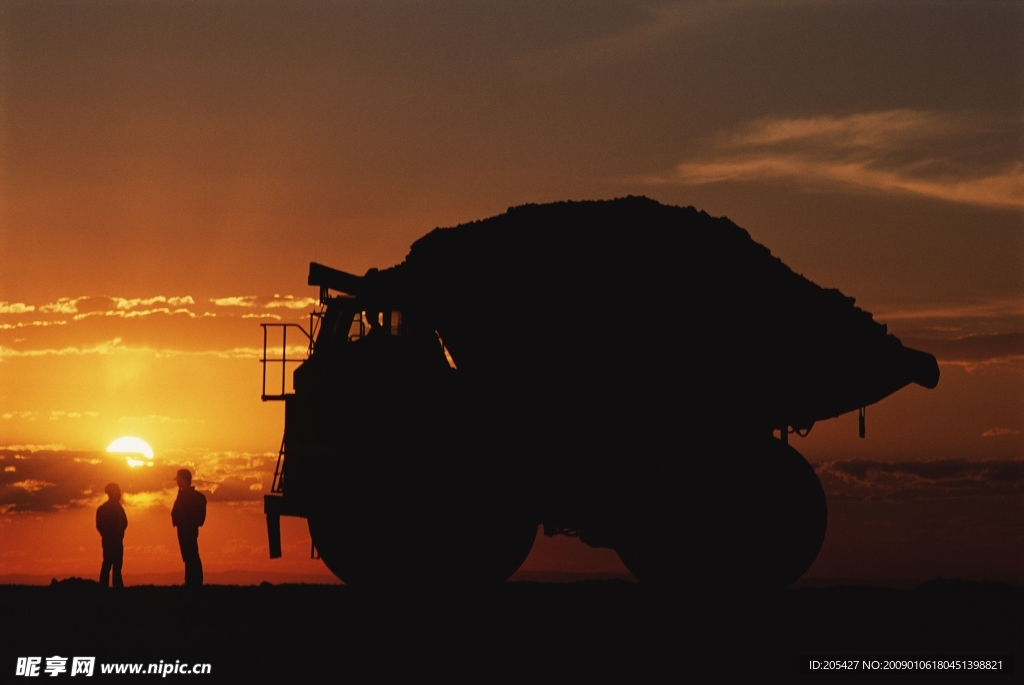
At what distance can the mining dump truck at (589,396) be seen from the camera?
55.6ft

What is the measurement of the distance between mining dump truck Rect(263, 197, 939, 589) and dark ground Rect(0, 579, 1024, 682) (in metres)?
0.73

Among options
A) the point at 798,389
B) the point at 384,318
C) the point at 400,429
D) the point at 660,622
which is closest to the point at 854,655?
the point at 660,622

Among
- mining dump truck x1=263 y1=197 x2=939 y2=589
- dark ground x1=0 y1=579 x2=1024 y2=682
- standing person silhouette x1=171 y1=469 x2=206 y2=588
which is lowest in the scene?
dark ground x1=0 y1=579 x2=1024 y2=682

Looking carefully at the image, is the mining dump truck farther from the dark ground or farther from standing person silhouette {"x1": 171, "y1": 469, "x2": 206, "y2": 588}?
standing person silhouette {"x1": 171, "y1": 469, "x2": 206, "y2": 588}

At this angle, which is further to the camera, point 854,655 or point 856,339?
point 856,339

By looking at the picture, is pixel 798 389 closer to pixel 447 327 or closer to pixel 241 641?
pixel 447 327

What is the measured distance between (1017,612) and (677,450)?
4996 millimetres

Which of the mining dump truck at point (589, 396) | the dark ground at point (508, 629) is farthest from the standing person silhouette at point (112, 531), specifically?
the mining dump truck at point (589, 396)

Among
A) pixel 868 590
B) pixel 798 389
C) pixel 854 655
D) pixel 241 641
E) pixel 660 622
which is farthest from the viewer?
pixel 868 590

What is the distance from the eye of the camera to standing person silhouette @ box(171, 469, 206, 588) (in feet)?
69.3

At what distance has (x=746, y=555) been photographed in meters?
17.7

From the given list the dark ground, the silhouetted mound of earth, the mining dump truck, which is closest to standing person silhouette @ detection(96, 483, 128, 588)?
the dark ground

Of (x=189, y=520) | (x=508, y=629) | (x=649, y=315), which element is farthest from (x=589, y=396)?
(x=189, y=520)

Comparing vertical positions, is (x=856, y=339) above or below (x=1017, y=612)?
above
